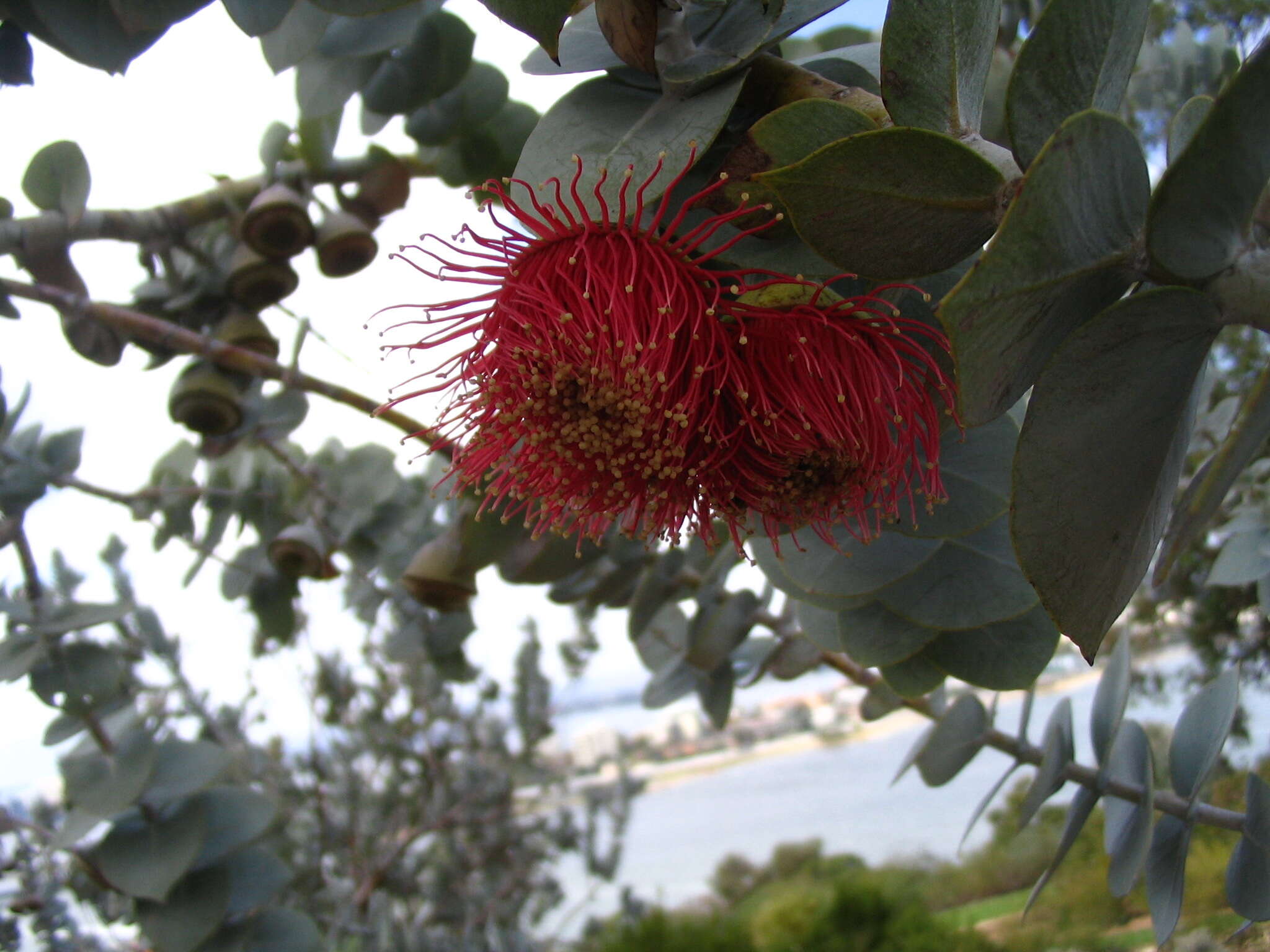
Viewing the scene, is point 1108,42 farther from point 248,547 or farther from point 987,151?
point 248,547

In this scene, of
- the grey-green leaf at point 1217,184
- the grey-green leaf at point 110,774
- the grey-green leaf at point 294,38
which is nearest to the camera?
the grey-green leaf at point 1217,184

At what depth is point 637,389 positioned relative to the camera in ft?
1.42

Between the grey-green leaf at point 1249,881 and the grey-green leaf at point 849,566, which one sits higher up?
the grey-green leaf at point 849,566

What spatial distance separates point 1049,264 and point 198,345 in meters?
0.69

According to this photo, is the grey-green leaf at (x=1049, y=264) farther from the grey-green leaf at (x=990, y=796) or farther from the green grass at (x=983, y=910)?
the green grass at (x=983, y=910)

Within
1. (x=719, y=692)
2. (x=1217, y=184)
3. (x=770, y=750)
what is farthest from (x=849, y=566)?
(x=770, y=750)

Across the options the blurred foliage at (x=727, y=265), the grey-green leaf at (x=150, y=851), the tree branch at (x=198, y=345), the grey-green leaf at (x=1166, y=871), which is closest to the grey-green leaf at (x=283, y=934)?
the blurred foliage at (x=727, y=265)

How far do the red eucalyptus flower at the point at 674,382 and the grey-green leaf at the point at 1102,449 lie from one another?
0.14 metres

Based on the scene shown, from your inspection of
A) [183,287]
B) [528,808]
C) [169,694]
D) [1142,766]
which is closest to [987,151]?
[1142,766]

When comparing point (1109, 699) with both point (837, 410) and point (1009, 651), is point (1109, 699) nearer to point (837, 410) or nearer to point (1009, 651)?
point (1009, 651)

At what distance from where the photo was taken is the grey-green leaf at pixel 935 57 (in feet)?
0.97

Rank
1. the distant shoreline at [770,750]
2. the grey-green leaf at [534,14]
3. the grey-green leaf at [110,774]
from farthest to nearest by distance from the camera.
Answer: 1. the distant shoreline at [770,750]
2. the grey-green leaf at [110,774]
3. the grey-green leaf at [534,14]

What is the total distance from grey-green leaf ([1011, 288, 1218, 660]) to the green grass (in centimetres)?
354

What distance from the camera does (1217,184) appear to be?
25cm
